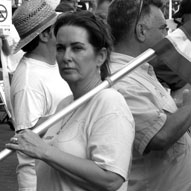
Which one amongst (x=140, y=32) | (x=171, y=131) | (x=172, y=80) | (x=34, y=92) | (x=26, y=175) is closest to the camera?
(x=171, y=131)

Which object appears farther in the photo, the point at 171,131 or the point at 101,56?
the point at 171,131

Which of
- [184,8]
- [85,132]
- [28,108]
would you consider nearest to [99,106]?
[85,132]

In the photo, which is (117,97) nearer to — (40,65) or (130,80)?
(130,80)

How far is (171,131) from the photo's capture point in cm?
324

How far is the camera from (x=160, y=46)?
11.1ft

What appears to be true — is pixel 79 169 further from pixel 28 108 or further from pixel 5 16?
pixel 5 16

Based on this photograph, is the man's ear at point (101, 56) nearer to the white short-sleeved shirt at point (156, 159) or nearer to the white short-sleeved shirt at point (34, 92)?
the white short-sleeved shirt at point (156, 159)

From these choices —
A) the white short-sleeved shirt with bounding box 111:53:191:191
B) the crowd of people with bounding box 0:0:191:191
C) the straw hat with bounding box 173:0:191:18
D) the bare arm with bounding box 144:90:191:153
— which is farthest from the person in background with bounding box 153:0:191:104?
the bare arm with bounding box 144:90:191:153

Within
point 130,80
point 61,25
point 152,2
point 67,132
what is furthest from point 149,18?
point 67,132

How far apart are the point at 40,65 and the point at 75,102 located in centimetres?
145

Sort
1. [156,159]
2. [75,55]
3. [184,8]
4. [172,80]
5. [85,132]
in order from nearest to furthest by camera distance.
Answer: [85,132], [75,55], [156,159], [184,8], [172,80]

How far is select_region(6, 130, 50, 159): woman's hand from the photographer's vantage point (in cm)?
262

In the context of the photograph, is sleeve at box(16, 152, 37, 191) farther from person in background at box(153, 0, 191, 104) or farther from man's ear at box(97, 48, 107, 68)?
man's ear at box(97, 48, 107, 68)

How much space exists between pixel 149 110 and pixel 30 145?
2.69 feet
